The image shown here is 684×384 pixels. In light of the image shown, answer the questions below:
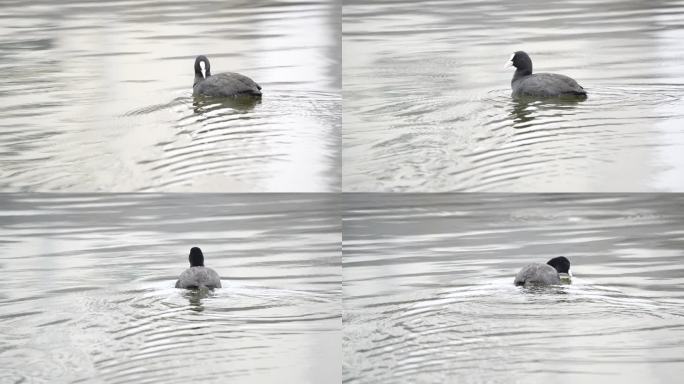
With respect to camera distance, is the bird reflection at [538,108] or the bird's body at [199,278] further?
the bird reflection at [538,108]

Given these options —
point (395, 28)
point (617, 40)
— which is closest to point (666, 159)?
point (617, 40)

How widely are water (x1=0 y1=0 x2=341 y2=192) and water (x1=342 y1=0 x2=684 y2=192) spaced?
16 centimetres

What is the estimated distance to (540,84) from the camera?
17.4 ft

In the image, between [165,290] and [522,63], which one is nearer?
[165,290]

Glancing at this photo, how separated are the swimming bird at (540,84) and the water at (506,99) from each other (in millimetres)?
50

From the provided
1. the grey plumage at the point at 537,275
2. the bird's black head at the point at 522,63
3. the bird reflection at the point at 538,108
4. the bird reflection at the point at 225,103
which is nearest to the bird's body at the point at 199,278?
the bird reflection at the point at 225,103

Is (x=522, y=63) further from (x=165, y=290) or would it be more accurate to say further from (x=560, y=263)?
(x=165, y=290)

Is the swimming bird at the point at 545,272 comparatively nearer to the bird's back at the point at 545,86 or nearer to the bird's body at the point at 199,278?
the bird's back at the point at 545,86

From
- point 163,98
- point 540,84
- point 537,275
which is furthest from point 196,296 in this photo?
point 540,84

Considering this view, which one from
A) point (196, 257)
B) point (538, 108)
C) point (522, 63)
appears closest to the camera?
point (196, 257)

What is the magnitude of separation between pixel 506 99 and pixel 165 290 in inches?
64.7

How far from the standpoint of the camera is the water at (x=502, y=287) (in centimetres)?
471

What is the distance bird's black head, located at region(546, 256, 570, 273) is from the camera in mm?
4773

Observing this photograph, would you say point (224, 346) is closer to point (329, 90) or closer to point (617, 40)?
point (329, 90)
